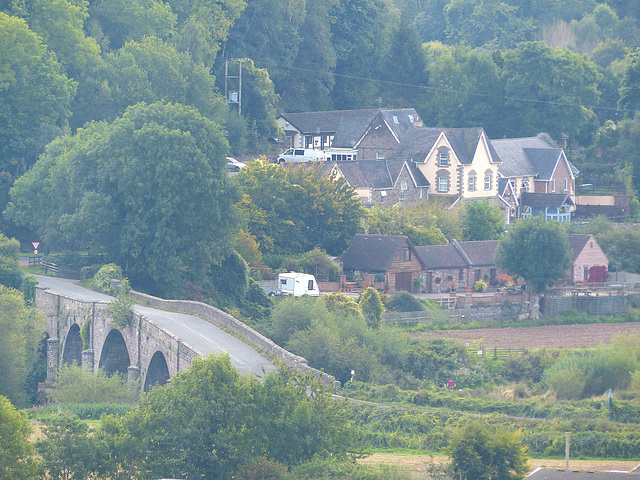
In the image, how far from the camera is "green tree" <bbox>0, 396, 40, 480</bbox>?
99.8 feet

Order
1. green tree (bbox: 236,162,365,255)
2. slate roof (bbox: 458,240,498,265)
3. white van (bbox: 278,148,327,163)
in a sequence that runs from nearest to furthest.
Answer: green tree (bbox: 236,162,365,255) < slate roof (bbox: 458,240,498,265) < white van (bbox: 278,148,327,163)

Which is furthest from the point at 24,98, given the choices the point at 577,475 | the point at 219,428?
the point at 577,475

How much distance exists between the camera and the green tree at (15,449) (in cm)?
3041

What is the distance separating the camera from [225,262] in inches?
2447

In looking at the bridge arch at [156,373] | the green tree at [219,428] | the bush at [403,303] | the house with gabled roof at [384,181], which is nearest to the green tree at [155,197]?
the bush at [403,303]

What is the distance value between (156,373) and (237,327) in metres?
3.69

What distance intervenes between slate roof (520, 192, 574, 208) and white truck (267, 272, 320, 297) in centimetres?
2878

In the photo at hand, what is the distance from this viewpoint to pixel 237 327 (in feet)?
160

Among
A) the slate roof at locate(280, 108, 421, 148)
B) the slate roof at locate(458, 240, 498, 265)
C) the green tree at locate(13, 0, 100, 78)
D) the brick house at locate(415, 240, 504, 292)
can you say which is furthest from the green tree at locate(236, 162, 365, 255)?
the slate roof at locate(280, 108, 421, 148)

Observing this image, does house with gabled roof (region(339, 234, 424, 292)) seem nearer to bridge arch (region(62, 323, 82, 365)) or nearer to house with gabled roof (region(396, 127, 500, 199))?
house with gabled roof (region(396, 127, 500, 199))

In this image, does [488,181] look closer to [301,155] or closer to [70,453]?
[301,155]

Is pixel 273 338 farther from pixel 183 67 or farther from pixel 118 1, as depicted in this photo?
pixel 118 1

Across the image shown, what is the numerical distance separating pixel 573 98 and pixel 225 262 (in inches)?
1765

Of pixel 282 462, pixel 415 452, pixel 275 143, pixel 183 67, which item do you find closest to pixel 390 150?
pixel 275 143
